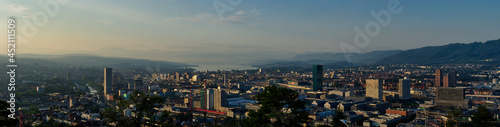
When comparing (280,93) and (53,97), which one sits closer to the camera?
(280,93)

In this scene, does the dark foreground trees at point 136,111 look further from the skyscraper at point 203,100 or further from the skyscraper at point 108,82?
the skyscraper at point 108,82

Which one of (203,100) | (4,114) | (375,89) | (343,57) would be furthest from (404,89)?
(343,57)

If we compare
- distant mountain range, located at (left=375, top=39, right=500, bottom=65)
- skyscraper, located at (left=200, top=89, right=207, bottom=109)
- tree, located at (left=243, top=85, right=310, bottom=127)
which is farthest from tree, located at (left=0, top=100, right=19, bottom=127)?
Result: distant mountain range, located at (left=375, top=39, right=500, bottom=65)

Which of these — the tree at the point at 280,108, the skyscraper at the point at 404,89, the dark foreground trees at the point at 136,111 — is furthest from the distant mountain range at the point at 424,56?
the dark foreground trees at the point at 136,111

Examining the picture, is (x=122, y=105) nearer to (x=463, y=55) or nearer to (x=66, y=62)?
(x=66, y=62)

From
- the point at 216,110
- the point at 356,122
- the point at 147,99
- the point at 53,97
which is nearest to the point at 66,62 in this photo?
the point at 53,97

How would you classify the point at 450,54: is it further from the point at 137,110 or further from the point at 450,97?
the point at 137,110
